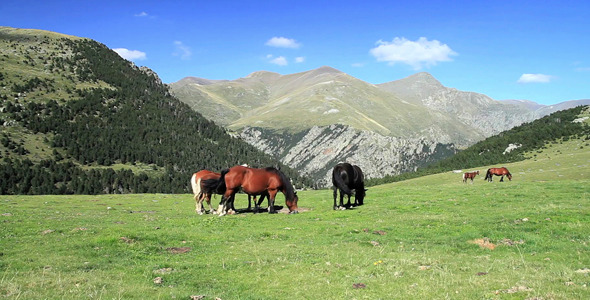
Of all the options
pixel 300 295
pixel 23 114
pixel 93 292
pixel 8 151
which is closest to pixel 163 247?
pixel 93 292

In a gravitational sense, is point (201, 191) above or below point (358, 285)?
above

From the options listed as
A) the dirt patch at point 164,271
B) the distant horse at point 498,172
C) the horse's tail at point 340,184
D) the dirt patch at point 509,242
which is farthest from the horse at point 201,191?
the distant horse at point 498,172

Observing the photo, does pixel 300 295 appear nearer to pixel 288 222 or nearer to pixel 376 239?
pixel 376 239

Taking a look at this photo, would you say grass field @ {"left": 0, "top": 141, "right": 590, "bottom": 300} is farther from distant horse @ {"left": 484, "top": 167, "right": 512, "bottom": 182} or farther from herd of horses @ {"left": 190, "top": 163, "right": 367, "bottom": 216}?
distant horse @ {"left": 484, "top": 167, "right": 512, "bottom": 182}

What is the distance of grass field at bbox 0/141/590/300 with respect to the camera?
29.3 ft

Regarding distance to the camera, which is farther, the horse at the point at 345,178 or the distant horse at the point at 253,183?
the horse at the point at 345,178

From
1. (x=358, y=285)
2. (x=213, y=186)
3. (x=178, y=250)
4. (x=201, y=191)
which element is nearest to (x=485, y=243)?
(x=358, y=285)

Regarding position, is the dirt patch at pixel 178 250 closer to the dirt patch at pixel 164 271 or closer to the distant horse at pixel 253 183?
the dirt patch at pixel 164 271

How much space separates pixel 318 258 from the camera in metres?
12.5

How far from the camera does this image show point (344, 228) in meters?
18.9

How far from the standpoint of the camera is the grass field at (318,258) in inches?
352

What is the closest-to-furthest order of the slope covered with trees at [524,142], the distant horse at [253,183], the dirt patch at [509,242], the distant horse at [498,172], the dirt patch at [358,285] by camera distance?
the dirt patch at [358,285] → the dirt patch at [509,242] → the distant horse at [253,183] → the distant horse at [498,172] → the slope covered with trees at [524,142]

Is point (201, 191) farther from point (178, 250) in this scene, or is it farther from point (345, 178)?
point (178, 250)

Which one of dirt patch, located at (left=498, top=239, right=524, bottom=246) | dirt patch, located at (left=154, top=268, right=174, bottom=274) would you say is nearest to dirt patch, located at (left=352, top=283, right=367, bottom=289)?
dirt patch, located at (left=154, top=268, right=174, bottom=274)
